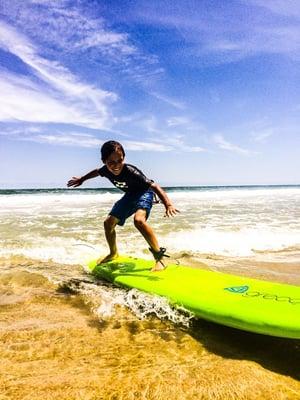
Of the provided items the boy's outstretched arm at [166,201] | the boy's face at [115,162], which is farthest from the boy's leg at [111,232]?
the boy's outstretched arm at [166,201]

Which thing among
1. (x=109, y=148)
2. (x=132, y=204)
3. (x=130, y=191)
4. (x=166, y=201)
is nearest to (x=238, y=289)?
(x=166, y=201)

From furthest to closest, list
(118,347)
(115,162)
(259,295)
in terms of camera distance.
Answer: (115,162), (259,295), (118,347)

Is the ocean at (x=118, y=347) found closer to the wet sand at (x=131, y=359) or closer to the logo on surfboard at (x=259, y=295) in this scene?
the wet sand at (x=131, y=359)

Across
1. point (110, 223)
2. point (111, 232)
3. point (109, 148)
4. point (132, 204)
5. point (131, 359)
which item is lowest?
point (131, 359)

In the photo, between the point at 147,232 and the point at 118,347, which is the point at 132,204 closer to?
the point at 147,232

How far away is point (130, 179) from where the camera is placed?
15.6ft

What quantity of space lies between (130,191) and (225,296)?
205cm

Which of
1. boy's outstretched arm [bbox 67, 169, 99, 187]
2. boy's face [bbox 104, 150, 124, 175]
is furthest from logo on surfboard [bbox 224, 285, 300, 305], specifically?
boy's outstretched arm [bbox 67, 169, 99, 187]

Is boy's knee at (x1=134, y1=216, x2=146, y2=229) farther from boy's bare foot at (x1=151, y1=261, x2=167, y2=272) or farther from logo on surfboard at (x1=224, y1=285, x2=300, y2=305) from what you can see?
logo on surfboard at (x1=224, y1=285, x2=300, y2=305)

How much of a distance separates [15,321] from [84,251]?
3.48 metres

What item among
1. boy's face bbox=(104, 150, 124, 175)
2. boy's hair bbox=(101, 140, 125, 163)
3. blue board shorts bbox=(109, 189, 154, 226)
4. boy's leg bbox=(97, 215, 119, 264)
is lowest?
boy's leg bbox=(97, 215, 119, 264)

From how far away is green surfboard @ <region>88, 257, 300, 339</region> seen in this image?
276 centimetres

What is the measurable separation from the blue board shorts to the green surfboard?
72 cm

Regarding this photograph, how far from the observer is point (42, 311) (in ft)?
11.6
